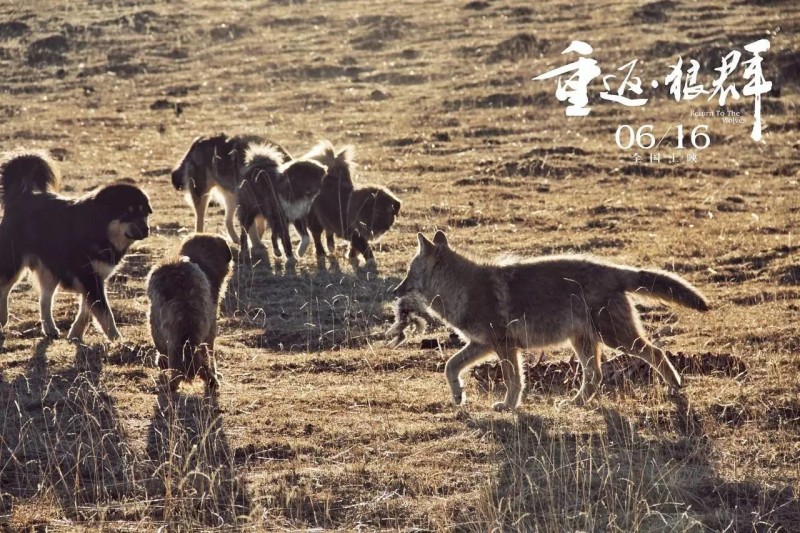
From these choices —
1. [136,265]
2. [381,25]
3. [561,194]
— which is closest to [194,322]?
[136,265]

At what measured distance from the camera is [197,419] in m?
7.81

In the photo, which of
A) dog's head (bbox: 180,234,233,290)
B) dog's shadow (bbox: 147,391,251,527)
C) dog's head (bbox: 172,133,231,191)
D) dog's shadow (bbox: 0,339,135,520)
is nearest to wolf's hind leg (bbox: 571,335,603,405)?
dog's shadow (bbox: 147,391,251,527)

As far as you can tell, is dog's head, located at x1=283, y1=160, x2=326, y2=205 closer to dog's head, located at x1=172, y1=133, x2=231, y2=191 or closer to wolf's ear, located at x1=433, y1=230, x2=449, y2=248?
dog's head, located at x1=172, y1=133, x2=231, y2=191

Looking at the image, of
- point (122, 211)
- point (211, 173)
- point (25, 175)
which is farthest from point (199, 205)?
point (122, 211)

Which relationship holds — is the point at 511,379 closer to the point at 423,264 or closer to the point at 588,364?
the point at 588,364

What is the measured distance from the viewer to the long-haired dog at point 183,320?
8.40 metres

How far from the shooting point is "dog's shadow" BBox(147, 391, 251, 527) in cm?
636

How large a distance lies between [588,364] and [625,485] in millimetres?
1764

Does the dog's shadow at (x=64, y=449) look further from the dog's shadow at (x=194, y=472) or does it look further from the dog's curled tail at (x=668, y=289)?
the dog's curled tail at (x=668, y=289)

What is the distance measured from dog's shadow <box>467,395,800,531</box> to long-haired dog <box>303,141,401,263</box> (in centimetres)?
613

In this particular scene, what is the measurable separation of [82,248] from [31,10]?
27.9 metres

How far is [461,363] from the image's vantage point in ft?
27.3

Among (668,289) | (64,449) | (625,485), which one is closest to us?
(625,485)

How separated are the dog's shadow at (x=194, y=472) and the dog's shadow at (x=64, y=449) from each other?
205 mm
